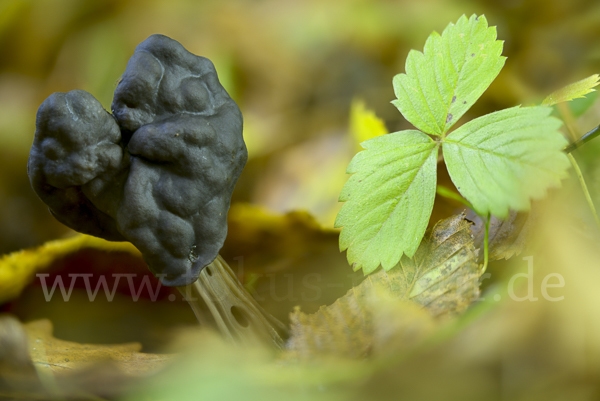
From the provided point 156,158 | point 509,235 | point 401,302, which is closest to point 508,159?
point 509,235

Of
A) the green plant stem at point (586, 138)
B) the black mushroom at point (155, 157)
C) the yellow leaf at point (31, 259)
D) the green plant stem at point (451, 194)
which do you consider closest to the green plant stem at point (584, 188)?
the green plant stem at point (586, 138)

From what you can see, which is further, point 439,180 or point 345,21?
point 345,21

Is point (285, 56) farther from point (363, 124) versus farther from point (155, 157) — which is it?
point (155, 157)

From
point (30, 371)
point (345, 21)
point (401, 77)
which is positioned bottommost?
point (30, 371)

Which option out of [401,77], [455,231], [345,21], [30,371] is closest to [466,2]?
[345,21]

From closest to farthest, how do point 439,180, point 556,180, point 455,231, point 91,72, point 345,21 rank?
point 556,180
point 455,231
point 439,180
point 91,72
point 345,21

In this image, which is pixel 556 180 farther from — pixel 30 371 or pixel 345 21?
pixel 345 21
